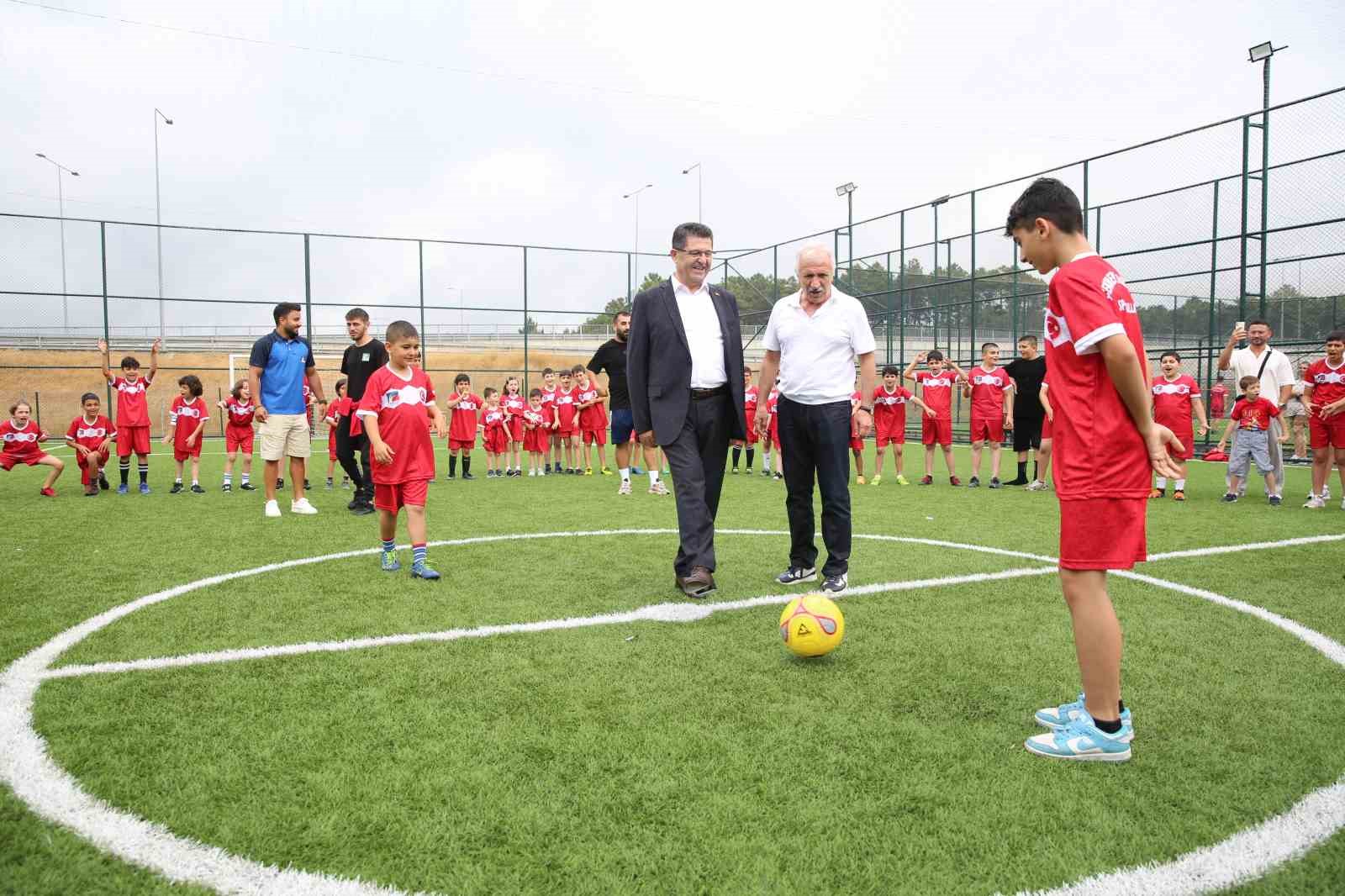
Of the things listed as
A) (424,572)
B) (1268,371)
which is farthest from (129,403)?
(1268,371)

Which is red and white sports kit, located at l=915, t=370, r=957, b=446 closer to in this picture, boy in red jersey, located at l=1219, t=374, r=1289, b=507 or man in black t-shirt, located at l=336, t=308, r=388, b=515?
boy in red jersey, located at l=1219, t=374, r=1289, b=507

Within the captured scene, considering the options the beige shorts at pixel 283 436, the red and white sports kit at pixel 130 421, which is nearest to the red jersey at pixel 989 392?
the beige shorts at pixel 283 436

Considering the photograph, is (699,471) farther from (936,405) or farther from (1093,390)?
(936,405)

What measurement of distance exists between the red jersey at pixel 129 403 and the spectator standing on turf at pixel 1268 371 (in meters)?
13.9

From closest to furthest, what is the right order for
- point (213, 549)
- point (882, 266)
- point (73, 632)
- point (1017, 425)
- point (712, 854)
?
point (712, 854) < point (73, 632) < point (213, 549) < point (1017, 425) < point (882, 266)

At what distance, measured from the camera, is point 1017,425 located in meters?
12.8

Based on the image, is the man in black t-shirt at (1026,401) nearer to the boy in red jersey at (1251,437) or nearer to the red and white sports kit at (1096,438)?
the boy in red jersey at (1251,437)

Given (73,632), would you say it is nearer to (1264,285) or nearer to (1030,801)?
(1030,801)

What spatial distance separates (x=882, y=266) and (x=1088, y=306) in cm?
2390

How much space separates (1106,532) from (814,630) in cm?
132

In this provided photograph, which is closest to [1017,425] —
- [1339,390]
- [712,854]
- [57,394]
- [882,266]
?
[1339,390]

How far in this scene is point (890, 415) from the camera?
45.2ft

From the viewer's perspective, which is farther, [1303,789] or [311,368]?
[311,368]

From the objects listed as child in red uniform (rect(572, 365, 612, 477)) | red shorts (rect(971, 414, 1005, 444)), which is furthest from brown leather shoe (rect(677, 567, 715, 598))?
child in red uniform (rect(572, 365, 612, 477))
